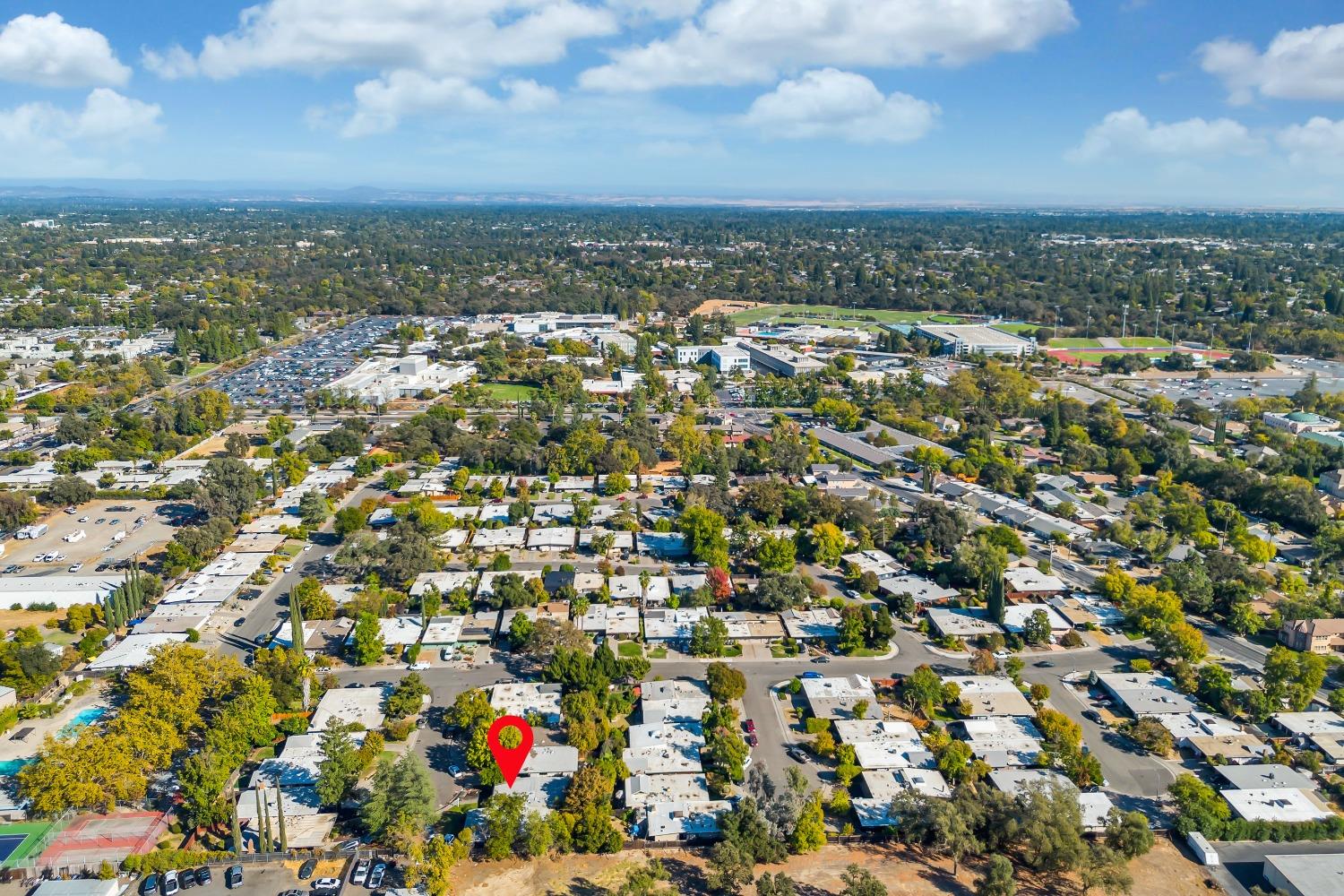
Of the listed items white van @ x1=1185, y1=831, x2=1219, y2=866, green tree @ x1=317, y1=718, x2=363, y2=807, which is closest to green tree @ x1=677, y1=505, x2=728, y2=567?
green tree @ x1=317, y1=718, x2=363, y2=807

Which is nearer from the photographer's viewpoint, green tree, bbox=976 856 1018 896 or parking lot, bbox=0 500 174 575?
green tree, bbox=976 856 1018 896

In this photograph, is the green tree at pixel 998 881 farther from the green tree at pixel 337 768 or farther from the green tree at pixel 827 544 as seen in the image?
the green tree at pixel 827 544

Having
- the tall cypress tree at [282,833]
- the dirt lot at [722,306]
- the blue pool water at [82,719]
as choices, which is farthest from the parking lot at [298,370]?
the tall cypress tree at [282,833]

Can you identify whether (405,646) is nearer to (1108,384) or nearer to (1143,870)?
(1143,870)

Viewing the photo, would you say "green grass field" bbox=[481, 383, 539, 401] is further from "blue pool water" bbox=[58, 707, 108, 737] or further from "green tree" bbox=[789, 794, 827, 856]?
"green tree" bbox=[789, 794, 827, 856]

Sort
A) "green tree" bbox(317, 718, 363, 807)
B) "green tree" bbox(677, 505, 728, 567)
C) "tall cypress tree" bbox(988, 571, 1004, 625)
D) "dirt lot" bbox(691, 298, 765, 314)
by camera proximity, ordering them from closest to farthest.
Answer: "green tree" bbox(317, 718, 363, 807) < "tall cypress tree" bbox(988, 571, 1004, 625) < "green tree" bbox(677, 505, 728, 567) < "dirt lot" bbox(691, 298, 765, 314)

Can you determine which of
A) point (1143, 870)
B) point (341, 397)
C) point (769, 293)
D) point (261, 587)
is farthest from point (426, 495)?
point (769, 293)

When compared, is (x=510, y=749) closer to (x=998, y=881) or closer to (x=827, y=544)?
(x=998, y=881)
